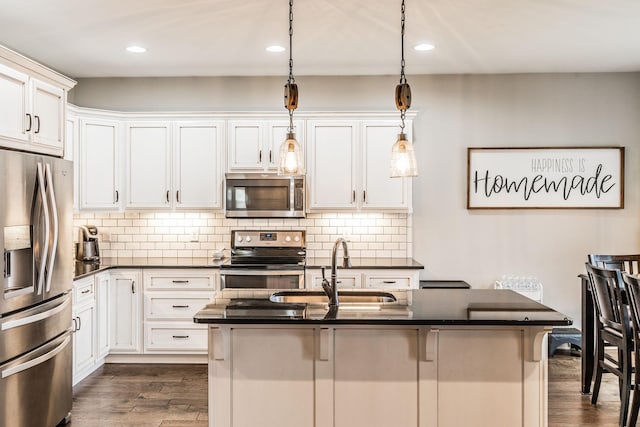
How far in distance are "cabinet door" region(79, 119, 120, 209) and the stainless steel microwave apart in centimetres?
105

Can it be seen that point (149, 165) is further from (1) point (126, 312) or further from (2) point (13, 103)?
(2) point (13, 103)

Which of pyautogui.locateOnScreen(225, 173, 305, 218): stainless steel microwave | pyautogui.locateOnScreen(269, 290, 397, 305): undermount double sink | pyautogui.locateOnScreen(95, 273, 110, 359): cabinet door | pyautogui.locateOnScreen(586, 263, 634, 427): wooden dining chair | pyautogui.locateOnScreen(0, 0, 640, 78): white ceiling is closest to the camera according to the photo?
pyautogui.locateOnScreen(269, 290, 397, 305): undermount double sink

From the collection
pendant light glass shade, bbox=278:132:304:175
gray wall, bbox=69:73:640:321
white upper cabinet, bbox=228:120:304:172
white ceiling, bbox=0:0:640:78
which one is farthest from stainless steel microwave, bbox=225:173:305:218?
pendant light glass shade, bbox=278:132:304:175

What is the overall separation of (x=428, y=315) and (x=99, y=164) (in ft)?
11.6

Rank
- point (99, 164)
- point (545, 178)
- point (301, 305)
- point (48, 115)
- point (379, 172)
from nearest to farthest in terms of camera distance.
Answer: point (301, 305)
point (48, 115)
point (99, 164)
point (379, 172)
point (545, 178)

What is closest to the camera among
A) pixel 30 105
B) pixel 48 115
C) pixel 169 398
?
pixel 30 105

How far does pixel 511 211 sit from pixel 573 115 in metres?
1.10

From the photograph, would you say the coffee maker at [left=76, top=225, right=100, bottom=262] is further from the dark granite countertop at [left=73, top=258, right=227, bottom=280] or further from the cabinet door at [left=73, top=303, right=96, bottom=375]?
the cabinet door at [left=73, top=303, right=96, bottom=375]

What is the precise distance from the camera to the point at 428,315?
8.62 feet

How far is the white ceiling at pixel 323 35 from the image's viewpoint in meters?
3.55

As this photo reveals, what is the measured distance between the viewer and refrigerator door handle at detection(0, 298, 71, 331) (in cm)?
289

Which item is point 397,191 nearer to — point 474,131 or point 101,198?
point 474,131

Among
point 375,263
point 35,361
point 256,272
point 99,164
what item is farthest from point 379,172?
point 35,361

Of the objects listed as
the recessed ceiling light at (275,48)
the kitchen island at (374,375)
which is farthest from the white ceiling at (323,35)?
the kitchen island at (374,375)
